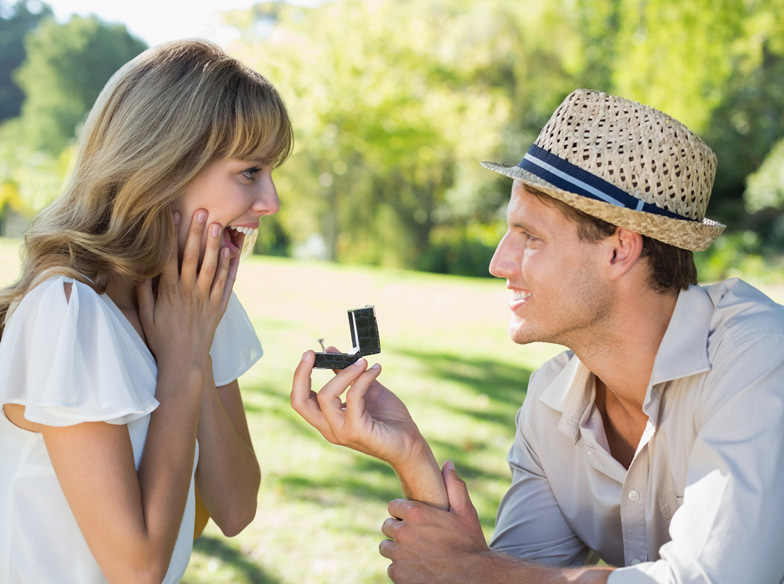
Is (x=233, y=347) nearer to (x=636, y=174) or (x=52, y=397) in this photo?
(x=52, y=397)

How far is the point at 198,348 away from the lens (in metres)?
2.25

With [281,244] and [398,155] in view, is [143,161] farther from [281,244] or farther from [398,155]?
[281,244]

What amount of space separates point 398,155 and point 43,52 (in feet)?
124

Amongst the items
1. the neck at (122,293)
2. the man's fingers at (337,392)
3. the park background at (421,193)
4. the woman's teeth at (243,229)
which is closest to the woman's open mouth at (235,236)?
the woman's teeth at (243,229)

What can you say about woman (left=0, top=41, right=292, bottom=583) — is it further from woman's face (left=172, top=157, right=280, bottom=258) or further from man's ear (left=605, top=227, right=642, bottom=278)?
man's ear (left=605, top=227, right=642, bottom=278)

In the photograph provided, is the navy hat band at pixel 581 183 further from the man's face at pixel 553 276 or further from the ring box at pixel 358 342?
the ring box at pixel 358 342

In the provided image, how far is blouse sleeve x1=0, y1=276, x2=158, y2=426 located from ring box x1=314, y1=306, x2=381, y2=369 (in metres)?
0.53

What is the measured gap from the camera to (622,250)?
96.8 inches

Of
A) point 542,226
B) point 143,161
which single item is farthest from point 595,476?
point 143,161

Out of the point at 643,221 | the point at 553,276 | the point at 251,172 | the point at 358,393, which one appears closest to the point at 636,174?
the point at 643,221

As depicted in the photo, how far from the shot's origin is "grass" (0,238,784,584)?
4.23 metres

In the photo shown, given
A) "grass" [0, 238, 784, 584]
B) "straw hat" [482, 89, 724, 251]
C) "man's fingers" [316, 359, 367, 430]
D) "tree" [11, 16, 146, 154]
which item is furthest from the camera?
"tree" [11, 16, 146, 154]

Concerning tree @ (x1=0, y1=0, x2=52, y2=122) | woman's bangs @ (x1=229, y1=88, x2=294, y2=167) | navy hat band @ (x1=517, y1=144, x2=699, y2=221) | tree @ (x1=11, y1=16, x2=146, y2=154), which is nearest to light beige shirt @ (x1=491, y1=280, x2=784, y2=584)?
navy hat band @ (x1=517, y1=144, x2=699, y2=221)

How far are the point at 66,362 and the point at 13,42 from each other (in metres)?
69.6
